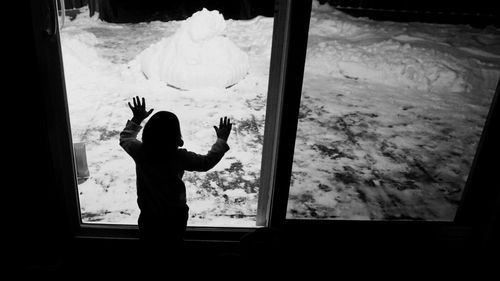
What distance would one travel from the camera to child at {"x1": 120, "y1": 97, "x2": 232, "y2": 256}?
144 cm

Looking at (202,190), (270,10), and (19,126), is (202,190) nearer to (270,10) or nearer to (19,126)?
(19,126)

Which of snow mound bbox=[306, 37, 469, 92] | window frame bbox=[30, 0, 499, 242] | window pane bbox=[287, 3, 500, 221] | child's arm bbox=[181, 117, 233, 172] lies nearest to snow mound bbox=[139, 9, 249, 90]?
window pane bbox=[287, 3, 500, 221]

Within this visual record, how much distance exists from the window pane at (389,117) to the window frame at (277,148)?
15.8 inches

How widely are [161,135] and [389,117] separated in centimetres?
317

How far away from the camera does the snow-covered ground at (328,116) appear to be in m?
2.63

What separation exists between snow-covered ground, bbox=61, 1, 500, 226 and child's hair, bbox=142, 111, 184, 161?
857 millimetres

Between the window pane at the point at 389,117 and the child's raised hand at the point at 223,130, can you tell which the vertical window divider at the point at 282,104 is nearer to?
Answer: the child's raised hand at the point at 223,130

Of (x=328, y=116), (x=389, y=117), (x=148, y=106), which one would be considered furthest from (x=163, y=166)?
(x=389, y=117)

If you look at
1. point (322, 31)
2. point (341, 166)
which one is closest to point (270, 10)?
point (322, 31)

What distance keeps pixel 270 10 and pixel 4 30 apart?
6.75 m

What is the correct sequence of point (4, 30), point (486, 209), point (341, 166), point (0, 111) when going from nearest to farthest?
point (4, 30) → point (0, 111) → point (486, 209) → point (341, 166)

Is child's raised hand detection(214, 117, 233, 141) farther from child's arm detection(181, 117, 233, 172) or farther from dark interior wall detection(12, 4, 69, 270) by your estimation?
dark interior wall detection(12, 4, 69, 270)

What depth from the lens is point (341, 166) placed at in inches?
122

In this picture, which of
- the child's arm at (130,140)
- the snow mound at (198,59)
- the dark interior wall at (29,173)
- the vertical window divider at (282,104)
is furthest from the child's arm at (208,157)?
the snow mound at (198,59)
